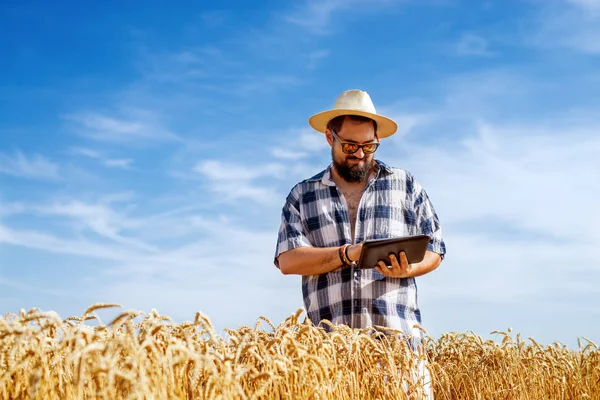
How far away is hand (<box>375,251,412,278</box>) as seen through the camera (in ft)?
16.8

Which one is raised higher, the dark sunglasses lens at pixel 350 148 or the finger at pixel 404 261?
the dark sunglasses lens at pixel 350 148

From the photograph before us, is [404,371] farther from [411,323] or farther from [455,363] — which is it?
[455,363]

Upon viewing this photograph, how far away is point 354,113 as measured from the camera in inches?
243

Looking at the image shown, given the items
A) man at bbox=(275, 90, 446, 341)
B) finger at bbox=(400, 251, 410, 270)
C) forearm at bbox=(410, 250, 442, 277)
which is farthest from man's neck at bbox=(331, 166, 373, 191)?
finger at bbox=(400, 251, 410, 270)

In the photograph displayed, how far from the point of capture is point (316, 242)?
590cm

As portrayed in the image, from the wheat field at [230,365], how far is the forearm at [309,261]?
81cm

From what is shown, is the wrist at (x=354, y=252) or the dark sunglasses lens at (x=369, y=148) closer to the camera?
the wrist at (x=354, y=252)

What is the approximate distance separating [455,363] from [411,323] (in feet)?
7.56

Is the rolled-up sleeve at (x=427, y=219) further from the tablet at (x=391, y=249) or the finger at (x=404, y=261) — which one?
the tablet at (x=391, y=249)

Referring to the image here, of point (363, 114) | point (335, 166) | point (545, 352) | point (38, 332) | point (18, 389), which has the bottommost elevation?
point (18, 389)

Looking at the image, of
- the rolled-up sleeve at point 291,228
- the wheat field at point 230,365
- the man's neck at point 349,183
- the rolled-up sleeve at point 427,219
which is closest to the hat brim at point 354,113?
the man's neck at point 349,183

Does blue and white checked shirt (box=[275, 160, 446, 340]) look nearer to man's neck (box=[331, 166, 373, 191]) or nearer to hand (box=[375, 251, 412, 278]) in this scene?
man's neck (box=[331, 166, 373, 191])

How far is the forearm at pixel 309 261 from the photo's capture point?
539 cm

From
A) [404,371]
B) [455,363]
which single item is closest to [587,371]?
[455,363]
